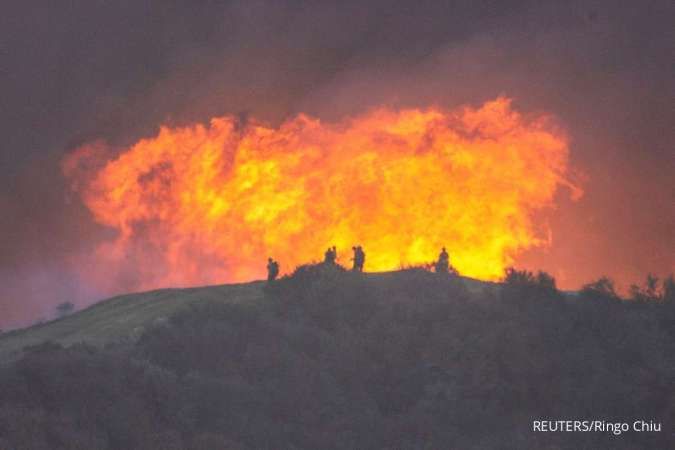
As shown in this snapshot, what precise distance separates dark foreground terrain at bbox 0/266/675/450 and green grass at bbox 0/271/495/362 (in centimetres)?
63

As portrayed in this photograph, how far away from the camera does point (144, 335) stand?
193 ft

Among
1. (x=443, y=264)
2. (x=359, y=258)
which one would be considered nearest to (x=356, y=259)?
(x=359, y=258)

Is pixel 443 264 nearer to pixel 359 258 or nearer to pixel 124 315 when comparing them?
pixel 359 258

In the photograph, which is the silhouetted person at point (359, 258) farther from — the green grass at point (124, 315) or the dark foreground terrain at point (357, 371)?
the dark foreground terrain at point (357, 371)

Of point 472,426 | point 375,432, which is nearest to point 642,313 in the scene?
point 472,426

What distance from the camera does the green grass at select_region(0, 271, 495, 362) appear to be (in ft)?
211

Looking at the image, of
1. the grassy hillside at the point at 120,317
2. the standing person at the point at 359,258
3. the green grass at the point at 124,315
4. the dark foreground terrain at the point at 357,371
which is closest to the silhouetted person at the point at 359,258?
the standing person at the point at 359,258

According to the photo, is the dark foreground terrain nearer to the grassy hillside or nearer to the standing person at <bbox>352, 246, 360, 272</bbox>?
the grassy hillside

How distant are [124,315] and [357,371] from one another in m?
23.3

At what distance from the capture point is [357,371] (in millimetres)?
55875

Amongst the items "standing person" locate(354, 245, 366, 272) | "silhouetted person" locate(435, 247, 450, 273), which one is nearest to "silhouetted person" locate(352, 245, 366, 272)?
"standing person" locate(354, 245, 366, 272)

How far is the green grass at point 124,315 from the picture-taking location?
6444cm

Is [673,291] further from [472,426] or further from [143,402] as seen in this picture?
[143,402]

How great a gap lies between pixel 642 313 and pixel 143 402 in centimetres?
3216
